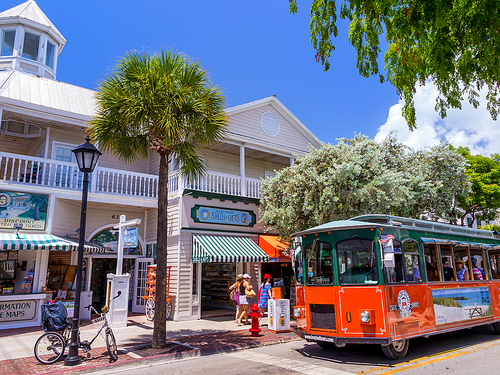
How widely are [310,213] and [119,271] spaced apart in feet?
23.3

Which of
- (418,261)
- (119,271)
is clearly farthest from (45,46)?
(418,261)

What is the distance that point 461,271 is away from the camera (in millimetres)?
9891

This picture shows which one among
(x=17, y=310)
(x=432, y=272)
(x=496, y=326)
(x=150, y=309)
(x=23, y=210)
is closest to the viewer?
(x=432, y=272)

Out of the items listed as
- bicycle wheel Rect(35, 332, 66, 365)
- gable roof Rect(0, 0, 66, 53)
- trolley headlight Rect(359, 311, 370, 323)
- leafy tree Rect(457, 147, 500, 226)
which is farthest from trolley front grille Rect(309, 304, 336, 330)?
gable roof Rect(0, 0, 66, 53)

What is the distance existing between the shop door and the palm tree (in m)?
7.06

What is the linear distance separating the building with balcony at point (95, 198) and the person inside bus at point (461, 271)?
722 centimetres

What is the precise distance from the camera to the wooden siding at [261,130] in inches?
699

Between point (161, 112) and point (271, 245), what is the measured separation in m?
8.53

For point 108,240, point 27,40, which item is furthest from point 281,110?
point 27,40

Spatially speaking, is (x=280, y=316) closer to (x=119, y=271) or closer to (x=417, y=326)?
(x=417, y=326)

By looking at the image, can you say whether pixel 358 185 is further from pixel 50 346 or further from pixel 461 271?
pixel 50 346

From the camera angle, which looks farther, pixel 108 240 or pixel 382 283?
pixel 108 240

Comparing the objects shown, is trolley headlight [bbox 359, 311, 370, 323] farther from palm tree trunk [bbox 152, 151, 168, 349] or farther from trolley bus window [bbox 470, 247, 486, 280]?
trolley bus window [bbox 470, 247, 486, 280]

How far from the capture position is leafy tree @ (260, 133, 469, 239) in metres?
12.9
